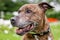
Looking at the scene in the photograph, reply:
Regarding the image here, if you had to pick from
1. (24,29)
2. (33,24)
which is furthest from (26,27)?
(33,24)

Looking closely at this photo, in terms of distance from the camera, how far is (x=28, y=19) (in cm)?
749

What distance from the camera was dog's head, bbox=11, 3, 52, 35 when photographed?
7.32 m

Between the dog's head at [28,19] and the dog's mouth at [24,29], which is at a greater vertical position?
the dog's head at [28,19]

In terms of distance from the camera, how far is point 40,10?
25.4ft

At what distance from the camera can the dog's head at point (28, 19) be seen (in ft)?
24.0

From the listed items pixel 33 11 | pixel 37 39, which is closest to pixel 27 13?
pixel 33 11

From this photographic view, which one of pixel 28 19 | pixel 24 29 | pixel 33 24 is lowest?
pixel 24 29

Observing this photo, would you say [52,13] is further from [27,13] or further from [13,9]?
[27,13]

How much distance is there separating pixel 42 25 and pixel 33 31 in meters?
0.26

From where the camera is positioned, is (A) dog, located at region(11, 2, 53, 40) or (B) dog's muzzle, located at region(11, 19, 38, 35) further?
(A) dog, located at region(11, 2, 53, 40)

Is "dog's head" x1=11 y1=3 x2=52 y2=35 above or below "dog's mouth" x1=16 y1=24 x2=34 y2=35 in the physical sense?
above

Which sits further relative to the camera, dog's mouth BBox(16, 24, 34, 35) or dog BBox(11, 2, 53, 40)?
dog BBox(11, 2, 53, 40)

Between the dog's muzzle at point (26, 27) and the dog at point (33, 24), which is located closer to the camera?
the dog's muzzle at point (26, 27)

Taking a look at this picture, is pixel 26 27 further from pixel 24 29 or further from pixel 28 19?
pixel 28 19
